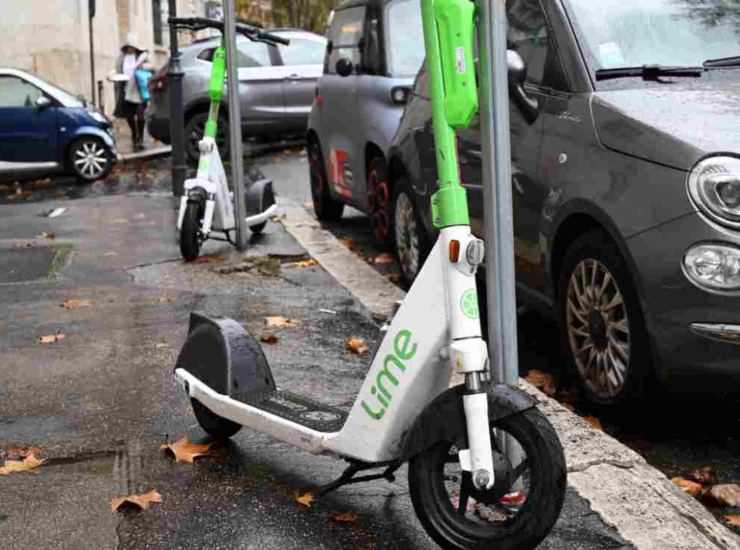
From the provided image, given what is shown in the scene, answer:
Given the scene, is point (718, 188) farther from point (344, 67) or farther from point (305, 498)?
point (344, 67)

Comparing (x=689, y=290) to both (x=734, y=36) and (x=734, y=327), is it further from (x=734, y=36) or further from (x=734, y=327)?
(x=734, y=36)

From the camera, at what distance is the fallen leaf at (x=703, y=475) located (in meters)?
4.23

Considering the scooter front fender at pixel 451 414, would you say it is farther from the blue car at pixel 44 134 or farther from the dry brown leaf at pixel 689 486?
the blue car at pixel 44 134

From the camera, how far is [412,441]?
3336mm

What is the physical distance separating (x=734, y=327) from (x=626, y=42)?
1687mm

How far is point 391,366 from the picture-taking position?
3465 mm

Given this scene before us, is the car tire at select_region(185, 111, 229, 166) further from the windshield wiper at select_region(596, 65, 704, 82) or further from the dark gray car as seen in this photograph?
the windshield wiper at select_region(596, 65, 704, 82)

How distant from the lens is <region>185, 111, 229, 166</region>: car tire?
1680 centimetres

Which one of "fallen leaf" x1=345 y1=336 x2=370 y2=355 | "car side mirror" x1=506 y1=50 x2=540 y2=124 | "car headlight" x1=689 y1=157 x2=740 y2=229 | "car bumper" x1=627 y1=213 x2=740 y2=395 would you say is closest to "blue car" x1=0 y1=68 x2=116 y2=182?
"fallen leaf" x1=345 y1=336 x2=370 y2=355

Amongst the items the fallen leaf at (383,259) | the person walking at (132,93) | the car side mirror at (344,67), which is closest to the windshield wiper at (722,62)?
the fallen leaf at (383,259)

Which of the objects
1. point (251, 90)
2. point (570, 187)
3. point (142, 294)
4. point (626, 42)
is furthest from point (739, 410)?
point (251, 90)

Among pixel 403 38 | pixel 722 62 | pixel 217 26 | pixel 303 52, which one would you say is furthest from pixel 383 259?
pixel 303 52

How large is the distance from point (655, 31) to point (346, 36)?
4.79 meters

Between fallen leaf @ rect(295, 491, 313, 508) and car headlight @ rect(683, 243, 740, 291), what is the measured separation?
151 centimetres
